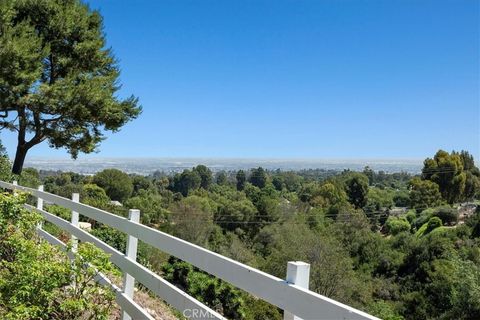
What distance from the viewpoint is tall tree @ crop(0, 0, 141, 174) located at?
1172 cm

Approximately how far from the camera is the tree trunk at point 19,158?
43.5 ft

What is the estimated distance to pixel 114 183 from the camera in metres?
78.1

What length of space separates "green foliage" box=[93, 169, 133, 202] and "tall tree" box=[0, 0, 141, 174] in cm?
6517

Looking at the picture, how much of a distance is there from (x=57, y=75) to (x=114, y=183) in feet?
219

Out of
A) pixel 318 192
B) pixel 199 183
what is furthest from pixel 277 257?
pixel 199 183

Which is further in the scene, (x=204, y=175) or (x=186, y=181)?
(x=204, y=175)

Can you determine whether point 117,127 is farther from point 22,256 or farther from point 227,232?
point 227,232

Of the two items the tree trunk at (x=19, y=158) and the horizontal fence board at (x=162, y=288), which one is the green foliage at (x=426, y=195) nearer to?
the tree trunk at (x=19, y=158)

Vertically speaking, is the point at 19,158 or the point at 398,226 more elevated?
the point at 19,158

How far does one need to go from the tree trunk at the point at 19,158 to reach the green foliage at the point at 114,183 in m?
65.1

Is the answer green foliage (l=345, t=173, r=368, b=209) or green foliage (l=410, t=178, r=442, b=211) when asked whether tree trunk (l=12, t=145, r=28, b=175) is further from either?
green foliage (l=345, t=173, r=368, b=209)

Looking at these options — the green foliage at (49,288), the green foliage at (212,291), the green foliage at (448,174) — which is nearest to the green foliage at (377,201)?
the green foliage at (448,174)

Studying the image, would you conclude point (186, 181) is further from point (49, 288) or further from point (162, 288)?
point (162, 288)

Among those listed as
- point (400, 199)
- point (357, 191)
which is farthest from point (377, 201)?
point (400, 199)
